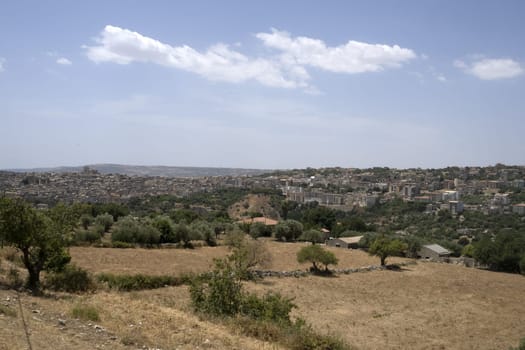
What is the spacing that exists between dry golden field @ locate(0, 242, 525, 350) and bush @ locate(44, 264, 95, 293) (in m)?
→ 1.08

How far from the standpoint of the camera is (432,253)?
48.0m

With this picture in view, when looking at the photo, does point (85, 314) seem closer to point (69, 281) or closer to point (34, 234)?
point (34, 234)

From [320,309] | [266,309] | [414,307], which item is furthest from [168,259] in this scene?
[266,309]

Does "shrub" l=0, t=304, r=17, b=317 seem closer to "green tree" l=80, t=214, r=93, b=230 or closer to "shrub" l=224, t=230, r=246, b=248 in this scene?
"shrub" l=224, t=230, r=246, b=248

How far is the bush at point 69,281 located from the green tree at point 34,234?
1.76 feet

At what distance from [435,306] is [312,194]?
8971cm

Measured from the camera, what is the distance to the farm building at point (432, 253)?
157 ft

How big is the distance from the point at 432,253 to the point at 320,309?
29.6 metres

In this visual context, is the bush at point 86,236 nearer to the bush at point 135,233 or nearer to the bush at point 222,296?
the bush at point 135,233

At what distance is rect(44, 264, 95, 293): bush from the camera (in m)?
16.1

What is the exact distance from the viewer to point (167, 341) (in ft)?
30.7

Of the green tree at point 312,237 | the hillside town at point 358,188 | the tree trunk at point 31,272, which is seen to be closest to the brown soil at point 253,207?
the hillside town at point 358,188

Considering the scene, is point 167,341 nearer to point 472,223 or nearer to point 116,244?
point 116,244

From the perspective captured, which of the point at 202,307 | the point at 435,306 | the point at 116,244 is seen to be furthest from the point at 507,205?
the point at 202,307
